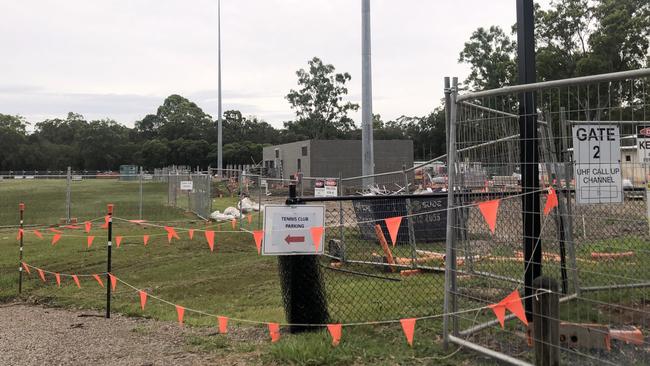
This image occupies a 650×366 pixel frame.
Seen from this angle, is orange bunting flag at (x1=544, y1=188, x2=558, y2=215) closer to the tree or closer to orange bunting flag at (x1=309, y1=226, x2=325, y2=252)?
orange bunting flag at (x1=309, y1=226, x2=325, y2=252)

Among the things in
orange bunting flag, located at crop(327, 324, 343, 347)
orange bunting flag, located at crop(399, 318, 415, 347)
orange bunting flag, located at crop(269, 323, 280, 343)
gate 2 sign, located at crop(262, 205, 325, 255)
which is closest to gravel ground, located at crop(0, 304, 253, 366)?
orange bunting flag, located at crop(269, 323, 280, 343)

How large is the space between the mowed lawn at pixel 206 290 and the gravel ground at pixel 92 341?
22 centimetres

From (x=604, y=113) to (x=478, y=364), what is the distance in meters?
2.34

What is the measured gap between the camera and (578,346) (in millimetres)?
4070

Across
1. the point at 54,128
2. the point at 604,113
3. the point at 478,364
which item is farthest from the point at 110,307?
the point at 54,128

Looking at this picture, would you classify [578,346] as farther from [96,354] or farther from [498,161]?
[96,354]

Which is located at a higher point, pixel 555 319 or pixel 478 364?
pixel 555 319

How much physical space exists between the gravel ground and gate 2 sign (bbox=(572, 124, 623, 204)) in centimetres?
313

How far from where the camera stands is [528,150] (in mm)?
4363

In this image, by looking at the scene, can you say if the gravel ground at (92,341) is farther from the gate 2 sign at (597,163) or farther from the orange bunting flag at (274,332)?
the gate 2 sign at (597,163)

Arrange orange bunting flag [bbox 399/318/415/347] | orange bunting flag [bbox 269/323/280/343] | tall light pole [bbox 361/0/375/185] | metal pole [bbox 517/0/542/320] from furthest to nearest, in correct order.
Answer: tall light pole [bbox 361/0/375/185] → orange bunting flag [bbox 269/323/280/343] → orange bunting flag [bbox 399/318/415/347] → metal pole [bbox 517/0/542/320]

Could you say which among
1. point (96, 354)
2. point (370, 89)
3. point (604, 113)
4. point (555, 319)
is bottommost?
point (96, 354)

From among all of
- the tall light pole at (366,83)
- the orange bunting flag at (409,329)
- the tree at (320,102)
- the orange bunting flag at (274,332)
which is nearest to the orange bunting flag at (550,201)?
the orange bunting flag at (409,329)

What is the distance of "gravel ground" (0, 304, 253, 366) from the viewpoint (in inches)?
187
